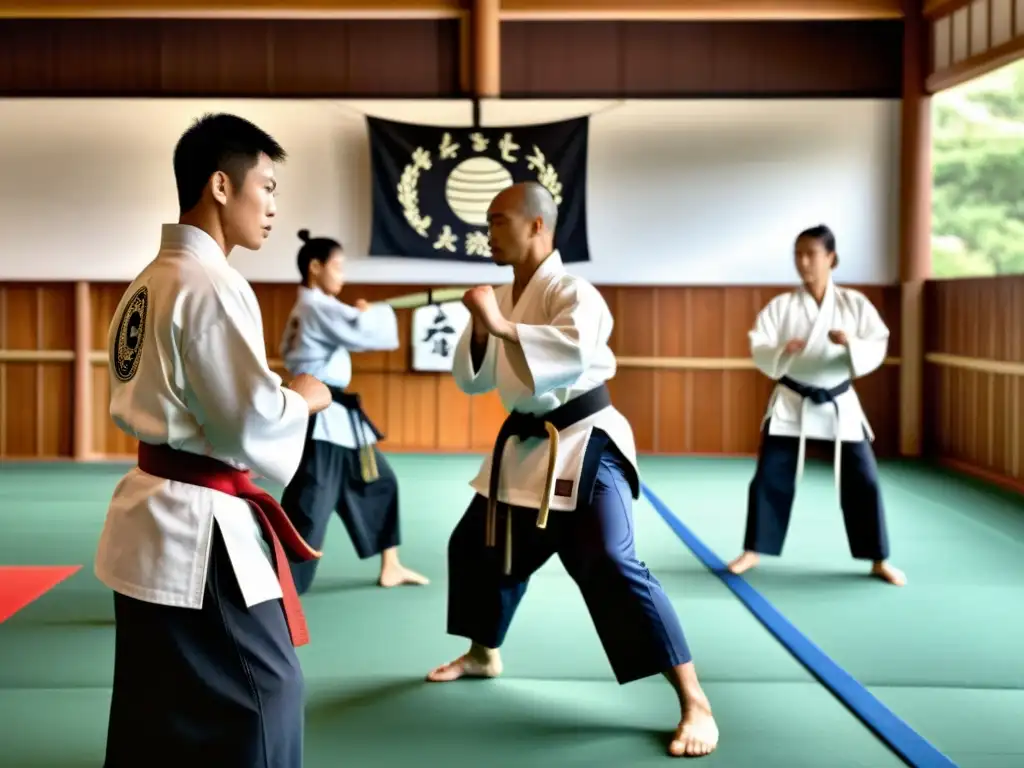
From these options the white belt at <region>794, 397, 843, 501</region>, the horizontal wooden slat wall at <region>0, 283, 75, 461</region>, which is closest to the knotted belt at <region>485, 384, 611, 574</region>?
the white belt at <region>794, 397, 843, 501</region>

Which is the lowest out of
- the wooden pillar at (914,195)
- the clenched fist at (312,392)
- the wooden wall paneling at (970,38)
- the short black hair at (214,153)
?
the clenched fist at (312,392)

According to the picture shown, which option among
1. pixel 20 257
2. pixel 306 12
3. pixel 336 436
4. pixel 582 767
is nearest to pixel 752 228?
pixel 306 12

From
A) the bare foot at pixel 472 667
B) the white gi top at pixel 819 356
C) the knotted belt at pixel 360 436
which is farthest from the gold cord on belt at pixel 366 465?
the white gi top at pixel 819 356

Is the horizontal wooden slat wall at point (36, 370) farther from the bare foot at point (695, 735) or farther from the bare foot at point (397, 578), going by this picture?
the bare foot at point (695, 735)

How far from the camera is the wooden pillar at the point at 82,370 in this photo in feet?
24.2

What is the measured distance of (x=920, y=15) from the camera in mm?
7203

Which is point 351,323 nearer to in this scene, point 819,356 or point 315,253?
point 315,253

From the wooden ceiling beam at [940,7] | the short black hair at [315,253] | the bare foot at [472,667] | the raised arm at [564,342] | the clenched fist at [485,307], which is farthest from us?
the wooden ceiling beam at [940,7]

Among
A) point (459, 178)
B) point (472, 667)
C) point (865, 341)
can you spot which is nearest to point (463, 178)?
point (459, 178)

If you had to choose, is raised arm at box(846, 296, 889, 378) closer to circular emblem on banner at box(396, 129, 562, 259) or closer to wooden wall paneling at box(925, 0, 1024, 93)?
wooden wall paneling at box(925, 0, 1024, 93)

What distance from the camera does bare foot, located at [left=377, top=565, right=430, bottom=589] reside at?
394 cm

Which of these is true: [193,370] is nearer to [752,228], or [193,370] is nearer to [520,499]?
[520,499]

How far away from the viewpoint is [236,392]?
1.51 meters

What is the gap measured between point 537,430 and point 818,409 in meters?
1.89
